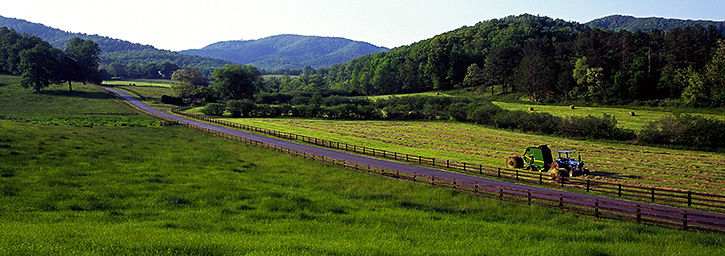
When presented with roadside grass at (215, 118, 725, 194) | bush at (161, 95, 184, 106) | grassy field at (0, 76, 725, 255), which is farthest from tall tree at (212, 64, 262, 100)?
grassy field at (0, 76, 725, 255)

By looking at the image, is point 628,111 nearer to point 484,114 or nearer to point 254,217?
point 484,114

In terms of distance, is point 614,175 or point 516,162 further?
point 516,162

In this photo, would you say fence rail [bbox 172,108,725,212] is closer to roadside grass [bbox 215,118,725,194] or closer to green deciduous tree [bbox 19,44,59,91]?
roadside grass [bbox 215,118,725,194]

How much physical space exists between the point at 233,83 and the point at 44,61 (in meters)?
48.4

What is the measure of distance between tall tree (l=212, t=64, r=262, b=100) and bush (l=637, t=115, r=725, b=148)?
105602mm

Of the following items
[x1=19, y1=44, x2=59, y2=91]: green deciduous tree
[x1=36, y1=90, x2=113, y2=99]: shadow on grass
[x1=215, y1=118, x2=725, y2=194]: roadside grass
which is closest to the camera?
[x1=215, y1=118, x2=725, y2=194]: roadside grass

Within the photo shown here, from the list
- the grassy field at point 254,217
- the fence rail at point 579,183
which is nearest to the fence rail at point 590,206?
the grassy field at point 254,217

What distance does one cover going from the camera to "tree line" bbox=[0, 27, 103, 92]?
106 metres

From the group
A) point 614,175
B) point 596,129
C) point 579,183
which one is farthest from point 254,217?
point 596,129

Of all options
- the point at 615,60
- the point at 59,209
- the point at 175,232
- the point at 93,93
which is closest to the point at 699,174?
the point at 175,232

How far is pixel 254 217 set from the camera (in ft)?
52.8

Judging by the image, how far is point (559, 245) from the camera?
538 inches

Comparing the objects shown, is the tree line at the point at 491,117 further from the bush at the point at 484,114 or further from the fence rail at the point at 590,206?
the fence rail at the point at 590,206

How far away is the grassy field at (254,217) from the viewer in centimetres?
1129
